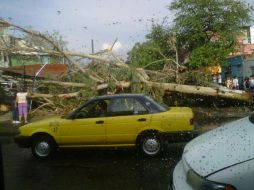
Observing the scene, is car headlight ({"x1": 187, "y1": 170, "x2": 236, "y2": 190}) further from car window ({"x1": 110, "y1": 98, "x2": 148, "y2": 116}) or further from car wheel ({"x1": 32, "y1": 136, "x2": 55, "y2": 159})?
car wheel ({"x1": 32, "y1": 136, "x2": 55, "y2": 159})

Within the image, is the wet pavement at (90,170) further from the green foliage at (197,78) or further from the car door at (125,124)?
the green foliage at (197,78)

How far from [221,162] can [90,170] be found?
5774mm

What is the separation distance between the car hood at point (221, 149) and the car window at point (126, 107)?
554cm

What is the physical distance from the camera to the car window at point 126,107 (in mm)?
10305

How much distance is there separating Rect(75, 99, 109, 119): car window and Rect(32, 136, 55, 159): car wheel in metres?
0.87

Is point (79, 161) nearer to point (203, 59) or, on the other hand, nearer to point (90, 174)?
point (90, 174)

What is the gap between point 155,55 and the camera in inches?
965

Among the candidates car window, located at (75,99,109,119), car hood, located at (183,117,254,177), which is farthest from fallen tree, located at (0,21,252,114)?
car hood, located at (183,117,254,177)

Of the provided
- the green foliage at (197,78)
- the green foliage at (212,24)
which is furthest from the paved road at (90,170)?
the green foliage at (212,24)

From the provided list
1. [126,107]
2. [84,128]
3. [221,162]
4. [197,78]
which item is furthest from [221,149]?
[197,78]

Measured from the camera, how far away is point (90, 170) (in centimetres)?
924

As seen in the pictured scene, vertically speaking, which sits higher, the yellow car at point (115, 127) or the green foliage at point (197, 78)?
the green foliage at point (197, 78)

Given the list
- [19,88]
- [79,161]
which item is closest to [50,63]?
[19,88]

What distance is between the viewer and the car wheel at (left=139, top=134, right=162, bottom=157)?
33.0ft
